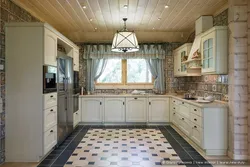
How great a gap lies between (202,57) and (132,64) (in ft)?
9.31

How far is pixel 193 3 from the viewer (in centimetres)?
396

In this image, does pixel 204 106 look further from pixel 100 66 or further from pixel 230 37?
pixel 100 66

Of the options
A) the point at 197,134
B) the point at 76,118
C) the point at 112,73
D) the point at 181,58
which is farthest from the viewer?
the point at 112,73

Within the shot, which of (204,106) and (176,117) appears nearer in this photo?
(204,106)

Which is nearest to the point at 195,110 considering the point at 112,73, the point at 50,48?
the point at 50,48

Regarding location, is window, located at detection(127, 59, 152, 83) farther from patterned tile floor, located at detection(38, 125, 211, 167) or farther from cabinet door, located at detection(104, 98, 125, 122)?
patterned tile floor, located at detection(38, 125, 211, 167)

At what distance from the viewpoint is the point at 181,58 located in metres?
5.91

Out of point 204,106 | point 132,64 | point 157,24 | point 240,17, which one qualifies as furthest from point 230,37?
point 132,64

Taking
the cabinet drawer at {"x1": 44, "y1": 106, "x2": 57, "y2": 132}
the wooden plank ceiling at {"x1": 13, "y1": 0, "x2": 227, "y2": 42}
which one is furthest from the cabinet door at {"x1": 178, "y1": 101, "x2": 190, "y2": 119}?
the cabinet drawer at {"x1": 44, "y1": 106, "x2": 57, "y2": 132}

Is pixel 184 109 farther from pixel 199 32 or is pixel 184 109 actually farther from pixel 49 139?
pixel 49 139

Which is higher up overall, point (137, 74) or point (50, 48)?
point (50, 48)

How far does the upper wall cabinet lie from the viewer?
18.0 feet

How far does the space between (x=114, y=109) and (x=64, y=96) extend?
207 cm

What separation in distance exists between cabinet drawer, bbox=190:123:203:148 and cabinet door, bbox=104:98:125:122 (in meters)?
2.44
